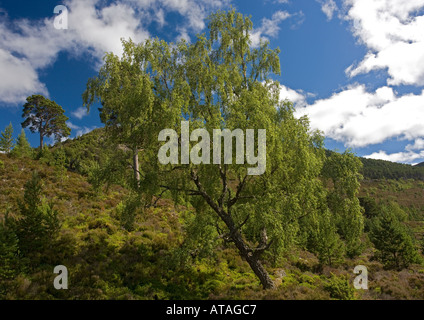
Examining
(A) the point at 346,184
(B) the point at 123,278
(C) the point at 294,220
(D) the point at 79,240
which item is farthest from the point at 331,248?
(D) the point at 79,240

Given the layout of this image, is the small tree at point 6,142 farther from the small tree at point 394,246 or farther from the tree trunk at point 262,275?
the small tree at point 394,246

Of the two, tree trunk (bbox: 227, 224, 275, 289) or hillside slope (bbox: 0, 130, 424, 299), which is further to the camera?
tree trunk (bbox: 227, 224, 275, 289)

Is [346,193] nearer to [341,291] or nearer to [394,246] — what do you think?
[341,291]

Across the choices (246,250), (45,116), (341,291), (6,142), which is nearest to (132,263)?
(246,250)

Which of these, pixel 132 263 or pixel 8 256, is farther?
pixel 132 263

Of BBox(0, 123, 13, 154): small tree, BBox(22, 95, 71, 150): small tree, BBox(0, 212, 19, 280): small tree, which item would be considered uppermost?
BBox(22, 95, 71, 150): small tree

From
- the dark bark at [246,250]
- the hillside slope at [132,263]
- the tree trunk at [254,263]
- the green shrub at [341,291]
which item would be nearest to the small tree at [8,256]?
the hillside slope at [132,263]

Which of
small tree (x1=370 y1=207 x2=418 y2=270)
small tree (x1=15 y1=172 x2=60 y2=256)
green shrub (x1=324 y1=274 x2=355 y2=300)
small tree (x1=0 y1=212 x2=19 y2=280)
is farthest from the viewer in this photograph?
small tree (x1=370 y1=207 x2=418 y2=270)

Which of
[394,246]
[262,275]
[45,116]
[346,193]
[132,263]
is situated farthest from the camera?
[45,116]

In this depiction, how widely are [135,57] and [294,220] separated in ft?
36.8

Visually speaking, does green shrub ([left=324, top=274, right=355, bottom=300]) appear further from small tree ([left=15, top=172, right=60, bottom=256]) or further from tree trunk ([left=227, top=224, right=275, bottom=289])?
small tree ([left=15, top=172, right=60, bottom=256])

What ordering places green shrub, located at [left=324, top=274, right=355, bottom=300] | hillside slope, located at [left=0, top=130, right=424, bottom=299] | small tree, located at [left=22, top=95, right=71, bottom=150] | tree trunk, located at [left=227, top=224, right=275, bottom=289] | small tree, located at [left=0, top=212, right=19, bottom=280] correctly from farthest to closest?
small tree, located at [left=22, top=95, right=71, bottom=150] → tree trunk, located at [left=227, top=224, right=275, bottom=289] → green shrub, located at [left=324, top=274, right=355, bottom=300] → hillside slope, located at [left=0, top=130, right=424, bottom=299] → small tree, located at [left=0, top=212, right=19, bottom=280]

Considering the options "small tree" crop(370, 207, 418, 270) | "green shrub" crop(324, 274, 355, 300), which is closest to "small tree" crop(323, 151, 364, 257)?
"green shrub" crop(324, 274, 355, 300)
